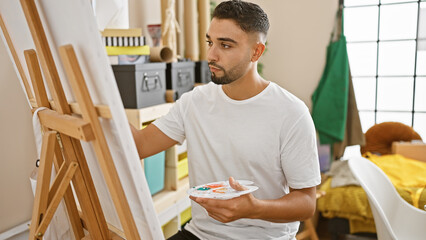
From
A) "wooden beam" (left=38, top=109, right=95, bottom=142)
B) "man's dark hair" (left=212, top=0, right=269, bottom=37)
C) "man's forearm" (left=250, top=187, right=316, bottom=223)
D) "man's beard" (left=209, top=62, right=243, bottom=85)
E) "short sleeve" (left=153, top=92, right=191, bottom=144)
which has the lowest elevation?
"man's forearm" (left=250, top=187, right=316, bottom=223)

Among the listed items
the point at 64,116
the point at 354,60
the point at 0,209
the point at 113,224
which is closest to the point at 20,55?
the point at 64,116

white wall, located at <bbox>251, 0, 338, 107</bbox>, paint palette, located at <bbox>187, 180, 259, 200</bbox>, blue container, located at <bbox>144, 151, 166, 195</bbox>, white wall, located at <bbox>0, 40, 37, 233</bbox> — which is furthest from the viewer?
white wall, located at <bbox>251, 0, 338, 107</bbox>

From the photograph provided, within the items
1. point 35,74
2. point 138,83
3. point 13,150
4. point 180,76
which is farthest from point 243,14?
point 13,150

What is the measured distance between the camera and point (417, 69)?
385cm

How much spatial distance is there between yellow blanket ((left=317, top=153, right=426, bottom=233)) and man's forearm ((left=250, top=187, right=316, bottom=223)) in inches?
62.0

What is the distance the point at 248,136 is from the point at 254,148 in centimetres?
5

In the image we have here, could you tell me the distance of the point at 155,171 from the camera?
7.89 feet

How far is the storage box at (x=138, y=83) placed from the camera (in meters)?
2.18

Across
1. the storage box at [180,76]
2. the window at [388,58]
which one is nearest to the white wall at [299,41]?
the window at [388,58]

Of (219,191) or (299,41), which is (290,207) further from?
(299,41)

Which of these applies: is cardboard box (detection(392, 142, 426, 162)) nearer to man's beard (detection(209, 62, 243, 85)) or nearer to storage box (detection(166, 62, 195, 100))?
storage box (detection(166, 62, 195, 100))

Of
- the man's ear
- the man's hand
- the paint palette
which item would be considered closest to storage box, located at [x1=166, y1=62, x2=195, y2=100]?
the man's ear

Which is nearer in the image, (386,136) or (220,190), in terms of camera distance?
(220,190)

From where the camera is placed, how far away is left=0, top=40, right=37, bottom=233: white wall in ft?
6.50
